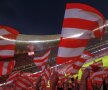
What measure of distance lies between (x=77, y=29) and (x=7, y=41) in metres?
3.81

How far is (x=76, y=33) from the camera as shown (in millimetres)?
6254

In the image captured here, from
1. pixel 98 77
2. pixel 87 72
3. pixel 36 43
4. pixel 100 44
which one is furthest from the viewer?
pixel 36 43

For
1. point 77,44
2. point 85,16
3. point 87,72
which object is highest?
point 85,16

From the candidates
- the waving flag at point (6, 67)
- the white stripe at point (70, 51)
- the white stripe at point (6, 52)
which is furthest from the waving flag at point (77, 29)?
the waving flag at point (6, 67)

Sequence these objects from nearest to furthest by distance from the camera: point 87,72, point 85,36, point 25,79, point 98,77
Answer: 1. point 87,72
2. point 85,36
3. point 98,77
4. point 25,79

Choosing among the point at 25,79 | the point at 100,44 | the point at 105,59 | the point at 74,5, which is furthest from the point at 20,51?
the point at 74,5

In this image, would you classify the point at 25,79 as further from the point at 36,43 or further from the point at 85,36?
the point at 36,43

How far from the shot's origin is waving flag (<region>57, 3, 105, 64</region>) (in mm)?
6273

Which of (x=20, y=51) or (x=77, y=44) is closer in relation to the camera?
(x=77, y=44)

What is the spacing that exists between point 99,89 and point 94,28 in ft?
8.06

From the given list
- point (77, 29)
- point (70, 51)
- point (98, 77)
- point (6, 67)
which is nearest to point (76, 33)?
point (77, 29)

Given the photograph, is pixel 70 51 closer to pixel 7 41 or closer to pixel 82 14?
pixel 82 14

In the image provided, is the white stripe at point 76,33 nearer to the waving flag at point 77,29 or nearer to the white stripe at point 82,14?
the waving flag at point 77,29

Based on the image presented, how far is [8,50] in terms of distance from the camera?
9742 mm
